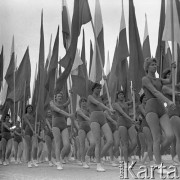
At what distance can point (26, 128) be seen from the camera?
1148cm

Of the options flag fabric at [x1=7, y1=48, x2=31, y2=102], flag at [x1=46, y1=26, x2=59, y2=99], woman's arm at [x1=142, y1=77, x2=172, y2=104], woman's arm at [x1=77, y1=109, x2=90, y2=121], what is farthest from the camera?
flag fabric at [x1=7, y1=48, x2=31, y2=102]

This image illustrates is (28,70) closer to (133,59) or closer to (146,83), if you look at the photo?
(133,59)

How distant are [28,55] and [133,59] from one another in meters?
6.29

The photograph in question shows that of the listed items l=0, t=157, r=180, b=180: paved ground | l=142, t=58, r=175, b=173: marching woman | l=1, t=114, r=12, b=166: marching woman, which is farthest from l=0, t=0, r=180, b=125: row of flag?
l=0, t=157, r=180, b=180: paved ground

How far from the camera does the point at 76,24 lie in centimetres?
1085

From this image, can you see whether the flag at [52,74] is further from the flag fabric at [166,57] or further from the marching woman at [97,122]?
the marching woman at [97,122]

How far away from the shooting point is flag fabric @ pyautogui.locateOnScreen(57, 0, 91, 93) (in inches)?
416

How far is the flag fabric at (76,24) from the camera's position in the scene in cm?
1055

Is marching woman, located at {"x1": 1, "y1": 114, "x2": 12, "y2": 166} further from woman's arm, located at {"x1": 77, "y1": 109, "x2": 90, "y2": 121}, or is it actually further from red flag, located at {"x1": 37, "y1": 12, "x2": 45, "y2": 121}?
woman's arm, located at {"x1": 77, "y1": 109, "x2": 90, "y2": 121}

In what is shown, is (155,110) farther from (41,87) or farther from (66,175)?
(41,87)

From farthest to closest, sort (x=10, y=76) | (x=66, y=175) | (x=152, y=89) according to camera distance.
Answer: (x=10, y=76) → (x=66, y=175) → (x=152, y=89)

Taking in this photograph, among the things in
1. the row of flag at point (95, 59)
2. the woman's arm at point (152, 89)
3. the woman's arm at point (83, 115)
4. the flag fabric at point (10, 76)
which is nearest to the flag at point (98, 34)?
the row of flag at point (95, 59)

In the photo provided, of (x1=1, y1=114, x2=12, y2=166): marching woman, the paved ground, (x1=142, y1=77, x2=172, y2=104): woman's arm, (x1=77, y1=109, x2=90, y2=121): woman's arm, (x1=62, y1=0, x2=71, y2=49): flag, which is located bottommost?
the paved ground

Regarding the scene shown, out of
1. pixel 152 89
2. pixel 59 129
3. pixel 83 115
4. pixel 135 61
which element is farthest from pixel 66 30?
pixel 152 89
